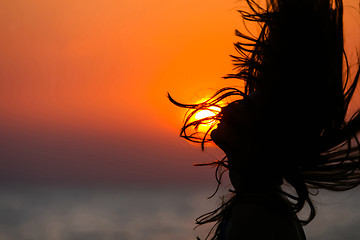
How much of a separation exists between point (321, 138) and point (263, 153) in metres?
0.31

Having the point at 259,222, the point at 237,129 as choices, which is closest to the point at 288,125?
the point at 237,129

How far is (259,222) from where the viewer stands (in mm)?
2039

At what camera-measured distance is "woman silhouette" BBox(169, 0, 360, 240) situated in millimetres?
2145

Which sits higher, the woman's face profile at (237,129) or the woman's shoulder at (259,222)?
the woman's face profile at (237,129)

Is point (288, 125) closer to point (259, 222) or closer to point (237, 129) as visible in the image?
point (237, 129)

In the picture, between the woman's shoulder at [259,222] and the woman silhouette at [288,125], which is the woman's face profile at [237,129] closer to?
the woman silhouette at [288,125]

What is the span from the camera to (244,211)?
6.78ft

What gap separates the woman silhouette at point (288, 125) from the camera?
2145 millimetres

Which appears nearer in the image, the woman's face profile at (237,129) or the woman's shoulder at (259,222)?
the woman's shoulder at (259,222)

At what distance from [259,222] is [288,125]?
478 mm

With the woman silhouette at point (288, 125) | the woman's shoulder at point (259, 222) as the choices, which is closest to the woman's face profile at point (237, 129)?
the woman silhouette at point (288, 125)

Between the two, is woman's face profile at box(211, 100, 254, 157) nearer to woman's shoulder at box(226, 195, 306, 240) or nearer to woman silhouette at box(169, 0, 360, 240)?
woman silhouette at box(169, 0, 360, 240)

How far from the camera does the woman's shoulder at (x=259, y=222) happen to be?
79.5 inches

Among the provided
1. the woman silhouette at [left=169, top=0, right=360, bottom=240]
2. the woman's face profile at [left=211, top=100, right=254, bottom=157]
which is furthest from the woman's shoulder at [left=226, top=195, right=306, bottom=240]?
the woman's face profile at [left=211, top=100, right=254, bottom=157]
